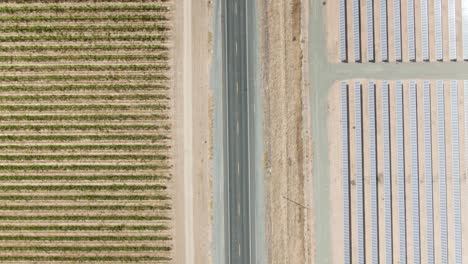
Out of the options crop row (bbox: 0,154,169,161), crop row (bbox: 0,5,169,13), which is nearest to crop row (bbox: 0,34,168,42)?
crop row (bbox: 0,5,169,13)

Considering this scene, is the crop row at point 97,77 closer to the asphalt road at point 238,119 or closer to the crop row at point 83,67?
the crop row at point 83,67

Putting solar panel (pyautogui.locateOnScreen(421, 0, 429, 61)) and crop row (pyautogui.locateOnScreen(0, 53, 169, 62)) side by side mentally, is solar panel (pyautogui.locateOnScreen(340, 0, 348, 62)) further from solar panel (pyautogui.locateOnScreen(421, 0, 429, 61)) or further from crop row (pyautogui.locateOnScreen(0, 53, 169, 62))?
crop row (pyautogui.locateOnScreen(0, 53, 169, 62))

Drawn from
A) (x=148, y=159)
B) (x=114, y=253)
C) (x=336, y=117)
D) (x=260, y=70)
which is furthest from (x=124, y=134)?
(x=336, y=117)

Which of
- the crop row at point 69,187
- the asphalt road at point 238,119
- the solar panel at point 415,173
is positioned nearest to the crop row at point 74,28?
the asphalt road at point 238,119

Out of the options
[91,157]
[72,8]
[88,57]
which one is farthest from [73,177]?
[72,8]

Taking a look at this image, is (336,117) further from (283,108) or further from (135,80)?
(135,80)

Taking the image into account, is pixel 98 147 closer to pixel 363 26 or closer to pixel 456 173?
pixel 363 26

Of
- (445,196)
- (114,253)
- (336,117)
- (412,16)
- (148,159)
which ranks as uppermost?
(412,16)
